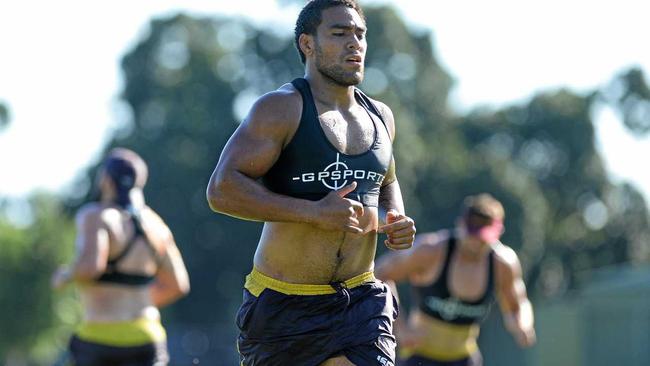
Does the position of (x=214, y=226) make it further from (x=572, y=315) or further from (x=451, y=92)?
(x=572, y=315)

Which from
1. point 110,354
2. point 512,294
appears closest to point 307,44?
point 110,354

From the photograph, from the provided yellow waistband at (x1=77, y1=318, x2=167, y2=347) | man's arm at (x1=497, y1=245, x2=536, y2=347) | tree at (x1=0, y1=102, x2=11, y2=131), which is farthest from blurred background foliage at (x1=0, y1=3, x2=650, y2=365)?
yellow waistband at (x1=77, y1=318, x2=167, y2=347)

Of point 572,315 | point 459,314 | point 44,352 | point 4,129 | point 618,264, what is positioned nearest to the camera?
point 459,314

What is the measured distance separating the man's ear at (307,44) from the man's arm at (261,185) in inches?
12.6

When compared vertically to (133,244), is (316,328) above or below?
below

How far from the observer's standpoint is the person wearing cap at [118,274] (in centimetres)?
1068

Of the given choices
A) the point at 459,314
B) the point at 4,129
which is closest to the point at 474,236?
the point at 459,314

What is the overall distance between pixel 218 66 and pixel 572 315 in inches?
880

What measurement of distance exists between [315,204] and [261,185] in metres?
0.29

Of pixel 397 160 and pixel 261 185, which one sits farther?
pixel 397 160

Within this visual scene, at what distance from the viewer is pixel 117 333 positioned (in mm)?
10688

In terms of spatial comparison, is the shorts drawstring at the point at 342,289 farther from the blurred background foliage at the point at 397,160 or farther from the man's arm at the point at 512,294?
the blurred background foliage at the point at 397,160

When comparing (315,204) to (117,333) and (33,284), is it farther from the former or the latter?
(33,284)

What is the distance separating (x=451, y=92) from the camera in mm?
63656
